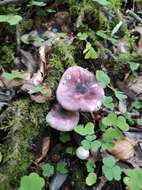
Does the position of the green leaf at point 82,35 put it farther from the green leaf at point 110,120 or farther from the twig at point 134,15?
the green leaf at point 110,120

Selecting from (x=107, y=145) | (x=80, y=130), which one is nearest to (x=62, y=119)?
(x=80, y=130)

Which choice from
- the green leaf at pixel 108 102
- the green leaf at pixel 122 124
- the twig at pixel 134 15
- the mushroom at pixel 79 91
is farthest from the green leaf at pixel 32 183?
the twig at pixel 134 15

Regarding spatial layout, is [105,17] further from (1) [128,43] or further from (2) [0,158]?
(2) [0,158]

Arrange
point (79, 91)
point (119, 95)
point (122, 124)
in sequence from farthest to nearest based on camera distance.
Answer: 1. point (119, 95)
2. point (79, 91)
3. point (122, 124)

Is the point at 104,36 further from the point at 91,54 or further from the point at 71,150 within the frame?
the point at 71,150

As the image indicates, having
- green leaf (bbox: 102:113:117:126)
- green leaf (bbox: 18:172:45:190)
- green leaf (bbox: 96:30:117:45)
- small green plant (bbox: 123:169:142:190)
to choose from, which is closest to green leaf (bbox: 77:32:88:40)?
green leaf (bbox: 96:30:117:45)

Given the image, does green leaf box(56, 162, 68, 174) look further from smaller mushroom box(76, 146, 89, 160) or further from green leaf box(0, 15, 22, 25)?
green leaf box(0, 15, 22, 25)

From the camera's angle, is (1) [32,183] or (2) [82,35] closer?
(1) [32,183]
